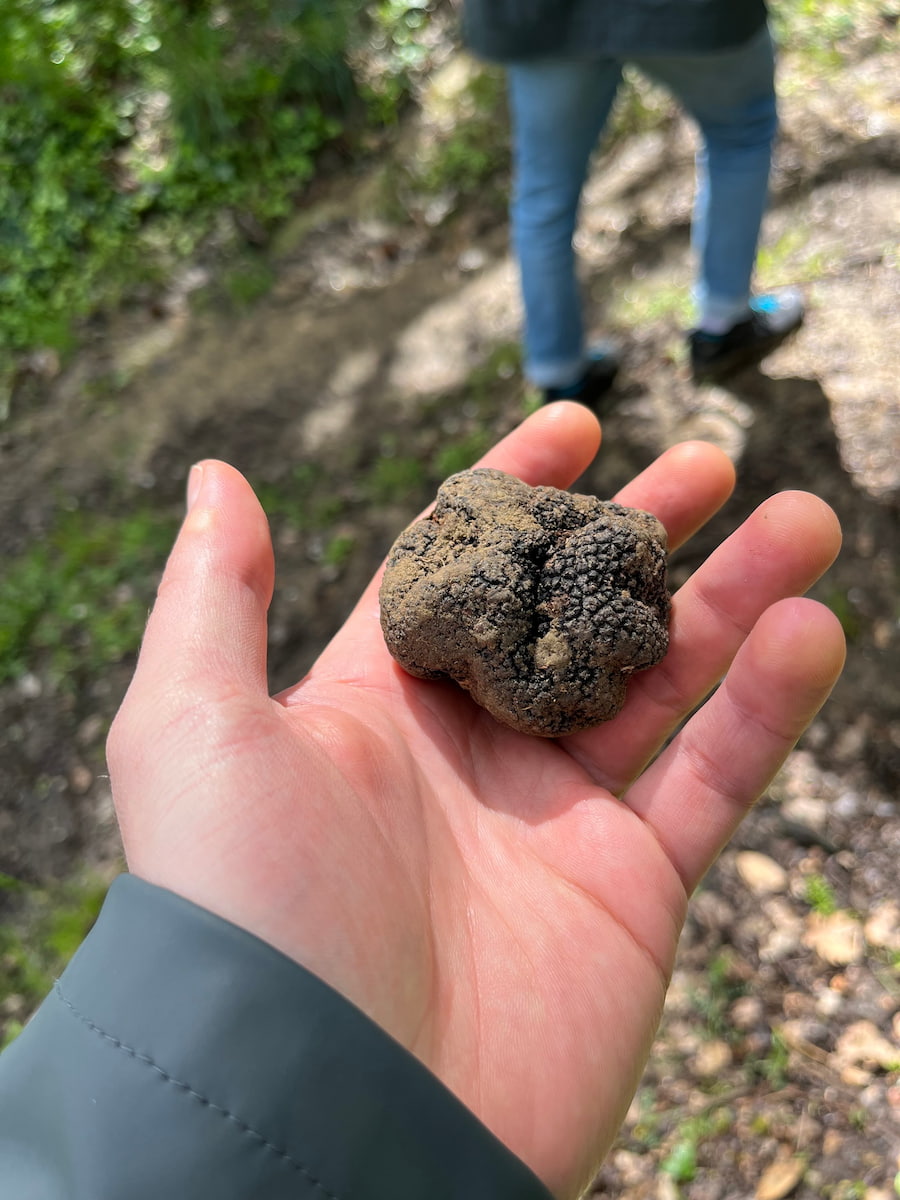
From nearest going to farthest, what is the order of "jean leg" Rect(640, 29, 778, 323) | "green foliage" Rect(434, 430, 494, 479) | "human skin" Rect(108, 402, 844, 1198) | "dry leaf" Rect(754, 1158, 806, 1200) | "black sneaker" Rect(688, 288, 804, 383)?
"human skin" Rect(108, 402, 844, 1198), "dry leaf" Rect(754, 1158, 806, 1200), "jean leg" Rect(640, 29, 778, 323), "black sneaker" Rect(688, 288, 804, 383), "green foliage" Rect(434, 430, 494, 479)

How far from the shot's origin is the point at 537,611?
203 centimetres

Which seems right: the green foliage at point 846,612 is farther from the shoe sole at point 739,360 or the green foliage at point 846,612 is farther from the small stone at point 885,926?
the shoe sole at point 739,360

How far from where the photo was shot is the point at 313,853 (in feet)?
5.24

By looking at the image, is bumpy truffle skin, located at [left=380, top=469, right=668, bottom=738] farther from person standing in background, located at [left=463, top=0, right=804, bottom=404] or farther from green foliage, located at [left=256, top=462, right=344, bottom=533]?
green foliage, located at [left=256, top=462, right=344, bottom=533]

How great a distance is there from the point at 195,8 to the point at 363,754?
562 centimetres

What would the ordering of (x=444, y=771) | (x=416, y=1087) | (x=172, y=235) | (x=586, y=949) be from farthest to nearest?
1. (x=172, y=235)
2. (x=444, y=771)
3. (x=586, y=949)
4. (x=416, y=1087)

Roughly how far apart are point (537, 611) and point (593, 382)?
197 centimetres

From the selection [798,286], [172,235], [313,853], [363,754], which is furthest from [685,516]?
[172,235]

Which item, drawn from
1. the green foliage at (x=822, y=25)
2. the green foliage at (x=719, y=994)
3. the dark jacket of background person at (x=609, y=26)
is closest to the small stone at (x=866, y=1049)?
the green foliage at (x=719, y=994)

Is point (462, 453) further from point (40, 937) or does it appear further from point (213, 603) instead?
point (40, 937)

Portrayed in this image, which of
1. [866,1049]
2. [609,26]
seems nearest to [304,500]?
[609,26]

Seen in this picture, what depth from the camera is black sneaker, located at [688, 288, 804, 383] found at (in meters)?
3.47

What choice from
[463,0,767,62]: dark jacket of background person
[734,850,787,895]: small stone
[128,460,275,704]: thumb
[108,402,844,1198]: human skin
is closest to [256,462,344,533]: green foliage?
[108,402,844,1198]: human skin

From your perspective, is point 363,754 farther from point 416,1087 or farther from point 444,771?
point 416,1087
